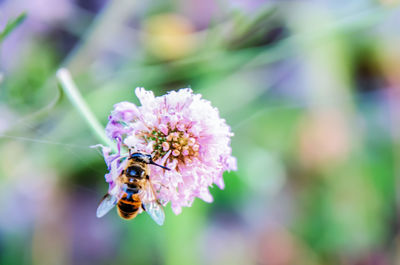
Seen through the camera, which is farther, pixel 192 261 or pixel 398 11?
pixel 398 11

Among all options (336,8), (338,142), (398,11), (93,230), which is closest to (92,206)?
(93,230)

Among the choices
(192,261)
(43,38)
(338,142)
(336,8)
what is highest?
(43,38)

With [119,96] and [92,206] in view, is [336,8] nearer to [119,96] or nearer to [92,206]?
[119,96]

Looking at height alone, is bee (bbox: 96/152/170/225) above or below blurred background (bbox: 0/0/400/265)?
below

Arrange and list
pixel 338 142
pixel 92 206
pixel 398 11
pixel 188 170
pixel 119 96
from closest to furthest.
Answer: pixel 188 170, pixel 119 96, pixel 92 206, pixel 338 142, pixel 398 11

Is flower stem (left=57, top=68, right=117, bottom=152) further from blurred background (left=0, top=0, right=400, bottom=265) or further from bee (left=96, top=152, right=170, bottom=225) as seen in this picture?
blurred background (left=0, top=0, right=400, bottom=265)

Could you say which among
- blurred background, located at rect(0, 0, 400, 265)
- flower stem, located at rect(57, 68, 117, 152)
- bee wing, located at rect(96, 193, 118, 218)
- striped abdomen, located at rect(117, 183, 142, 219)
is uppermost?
blurred background, located at rect(0, 0, 400, 265)

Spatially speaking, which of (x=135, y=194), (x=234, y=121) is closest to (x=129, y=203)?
(x=135, y=194)

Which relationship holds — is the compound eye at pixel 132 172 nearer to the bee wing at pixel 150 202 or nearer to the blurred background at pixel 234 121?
the bee wing at pixel 150 202

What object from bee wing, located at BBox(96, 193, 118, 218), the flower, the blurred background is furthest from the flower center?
the blurred background
